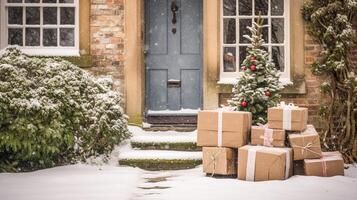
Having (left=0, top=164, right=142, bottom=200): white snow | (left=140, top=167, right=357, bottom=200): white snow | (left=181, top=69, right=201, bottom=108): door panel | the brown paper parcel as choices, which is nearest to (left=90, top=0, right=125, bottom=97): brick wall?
(left=181, top=69, right=201, bottom=108): door panel

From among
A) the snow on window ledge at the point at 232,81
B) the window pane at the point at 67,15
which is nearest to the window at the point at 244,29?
the snow on window ledge at the point at 232,81

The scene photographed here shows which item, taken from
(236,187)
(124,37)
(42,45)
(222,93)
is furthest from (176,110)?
(236,187)

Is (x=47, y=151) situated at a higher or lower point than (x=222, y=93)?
lower

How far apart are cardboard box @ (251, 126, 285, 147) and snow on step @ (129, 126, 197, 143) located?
1.44 meters

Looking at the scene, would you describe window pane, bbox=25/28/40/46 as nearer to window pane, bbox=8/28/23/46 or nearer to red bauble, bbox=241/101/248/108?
window pane, bbox=8/28/23/46

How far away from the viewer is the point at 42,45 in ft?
28.5

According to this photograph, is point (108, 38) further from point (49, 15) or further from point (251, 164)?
point (251, 164)

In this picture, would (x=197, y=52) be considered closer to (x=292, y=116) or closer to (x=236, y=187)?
(x=292, y=116)

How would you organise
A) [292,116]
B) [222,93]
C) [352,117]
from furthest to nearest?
[222,93], [352,117], [292,116]

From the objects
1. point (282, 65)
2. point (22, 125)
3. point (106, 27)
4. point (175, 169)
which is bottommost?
point (175, 169)

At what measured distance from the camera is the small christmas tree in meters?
7.06

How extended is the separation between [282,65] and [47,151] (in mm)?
4233

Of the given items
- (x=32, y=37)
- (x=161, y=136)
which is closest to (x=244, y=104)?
(x=161, y=136)

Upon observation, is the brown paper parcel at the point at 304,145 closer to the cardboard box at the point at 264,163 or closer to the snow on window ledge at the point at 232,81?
the cardboard box at the point at 264,163
